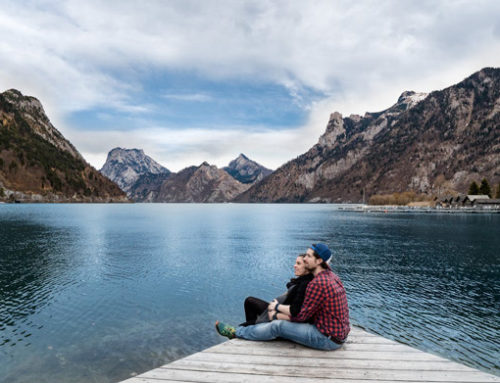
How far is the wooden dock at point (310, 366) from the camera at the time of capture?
7.64 meters

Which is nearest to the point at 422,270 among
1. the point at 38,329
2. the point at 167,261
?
the point at 167,261

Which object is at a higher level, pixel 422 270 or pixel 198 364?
pixel 198 364

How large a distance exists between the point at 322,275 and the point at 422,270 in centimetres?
3154

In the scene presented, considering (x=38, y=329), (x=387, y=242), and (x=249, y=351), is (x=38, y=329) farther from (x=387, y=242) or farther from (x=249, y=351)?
(x=387, y=242)

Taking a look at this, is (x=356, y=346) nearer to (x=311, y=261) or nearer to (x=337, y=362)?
(x=337, y=362)

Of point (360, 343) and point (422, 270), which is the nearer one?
point (360, 343)

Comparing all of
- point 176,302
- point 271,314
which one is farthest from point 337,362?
point 176,302

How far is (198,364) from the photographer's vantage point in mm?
8375

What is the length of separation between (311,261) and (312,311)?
1.35m

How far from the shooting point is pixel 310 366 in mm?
A: 8227

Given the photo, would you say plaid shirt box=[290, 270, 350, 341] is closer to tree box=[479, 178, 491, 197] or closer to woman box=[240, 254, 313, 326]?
woman box=[240, 254, 313, 326]

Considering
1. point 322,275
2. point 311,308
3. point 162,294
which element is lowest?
point 162,294

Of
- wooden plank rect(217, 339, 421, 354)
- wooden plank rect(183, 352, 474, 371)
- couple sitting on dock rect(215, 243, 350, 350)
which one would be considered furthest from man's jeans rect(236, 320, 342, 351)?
wooden plank rect(183, 352, 474, 371)

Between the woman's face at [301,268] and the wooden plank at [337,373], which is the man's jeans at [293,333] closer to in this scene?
the wooden plank at [337,373]
